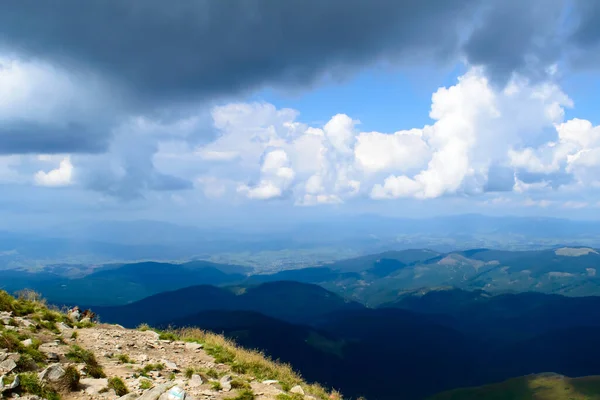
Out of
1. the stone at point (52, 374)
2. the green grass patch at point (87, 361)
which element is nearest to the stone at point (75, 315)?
the green grass patch at point (87, 361)

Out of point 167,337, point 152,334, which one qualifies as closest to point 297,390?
point 167,337

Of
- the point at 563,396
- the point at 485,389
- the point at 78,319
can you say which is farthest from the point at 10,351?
the point at 485,389

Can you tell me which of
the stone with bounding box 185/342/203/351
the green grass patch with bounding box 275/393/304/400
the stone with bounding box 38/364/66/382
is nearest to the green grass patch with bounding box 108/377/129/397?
the stone with bounding box 38/364/66/382

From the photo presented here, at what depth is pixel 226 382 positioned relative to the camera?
55.8ft

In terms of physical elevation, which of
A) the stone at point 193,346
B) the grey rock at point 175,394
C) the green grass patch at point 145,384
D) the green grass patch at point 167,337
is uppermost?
the grey rock at point 175,394

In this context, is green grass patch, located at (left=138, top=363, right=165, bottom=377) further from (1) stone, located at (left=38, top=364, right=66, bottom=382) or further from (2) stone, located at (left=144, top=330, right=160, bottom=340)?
(2) stone, located at (left=144, top=330, right=160, bottom=340)

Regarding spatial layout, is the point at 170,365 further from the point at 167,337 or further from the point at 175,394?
the point at 175,394

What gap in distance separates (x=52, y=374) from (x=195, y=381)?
547 centimetres

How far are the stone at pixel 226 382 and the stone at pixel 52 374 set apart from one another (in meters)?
6.22

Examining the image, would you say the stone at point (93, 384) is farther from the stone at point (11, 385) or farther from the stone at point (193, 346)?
the stone at point (193, 346)

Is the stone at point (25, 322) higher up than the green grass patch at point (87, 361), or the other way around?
the stone at point (25, 322)

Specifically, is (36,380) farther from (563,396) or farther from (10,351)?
(563,396)

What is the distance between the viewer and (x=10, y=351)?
15648 mm

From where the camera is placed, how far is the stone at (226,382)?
16427 millimetres
